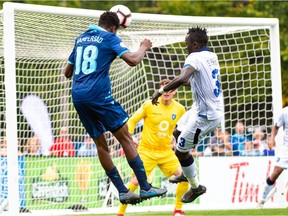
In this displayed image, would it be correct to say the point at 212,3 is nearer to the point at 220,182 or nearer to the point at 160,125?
the point at 220,182

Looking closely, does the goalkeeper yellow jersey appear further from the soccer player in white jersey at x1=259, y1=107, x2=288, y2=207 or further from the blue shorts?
the blue shorts

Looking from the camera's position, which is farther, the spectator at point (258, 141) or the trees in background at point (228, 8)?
the trees in background at point (228, 8)

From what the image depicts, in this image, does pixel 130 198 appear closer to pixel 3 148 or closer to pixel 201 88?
pixel 201 88

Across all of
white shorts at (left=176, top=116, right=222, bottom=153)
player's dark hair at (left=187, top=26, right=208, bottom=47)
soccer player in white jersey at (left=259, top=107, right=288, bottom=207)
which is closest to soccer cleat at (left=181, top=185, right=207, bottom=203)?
white shorts at (left=176, top=116, right=222, bottom=153)

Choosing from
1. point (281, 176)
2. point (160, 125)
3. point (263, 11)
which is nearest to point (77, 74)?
point (160, 125)

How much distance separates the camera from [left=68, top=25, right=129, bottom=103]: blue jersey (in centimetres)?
1118

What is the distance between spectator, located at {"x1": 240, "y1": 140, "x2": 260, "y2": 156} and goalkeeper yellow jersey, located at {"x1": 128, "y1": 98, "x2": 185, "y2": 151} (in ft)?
14.1

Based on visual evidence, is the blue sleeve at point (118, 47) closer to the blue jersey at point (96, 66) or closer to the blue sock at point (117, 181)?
the blue jersey at point (96, 66)

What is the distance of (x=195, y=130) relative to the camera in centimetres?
1241

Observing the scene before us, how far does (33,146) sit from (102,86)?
292 inches

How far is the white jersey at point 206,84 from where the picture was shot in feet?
39.6

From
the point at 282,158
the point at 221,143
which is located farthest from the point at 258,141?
the point at 282,158

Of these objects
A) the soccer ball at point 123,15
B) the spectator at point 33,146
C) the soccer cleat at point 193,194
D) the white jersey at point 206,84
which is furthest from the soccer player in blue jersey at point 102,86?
the spectator at point 33,146

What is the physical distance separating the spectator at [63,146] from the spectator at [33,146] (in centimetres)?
39
